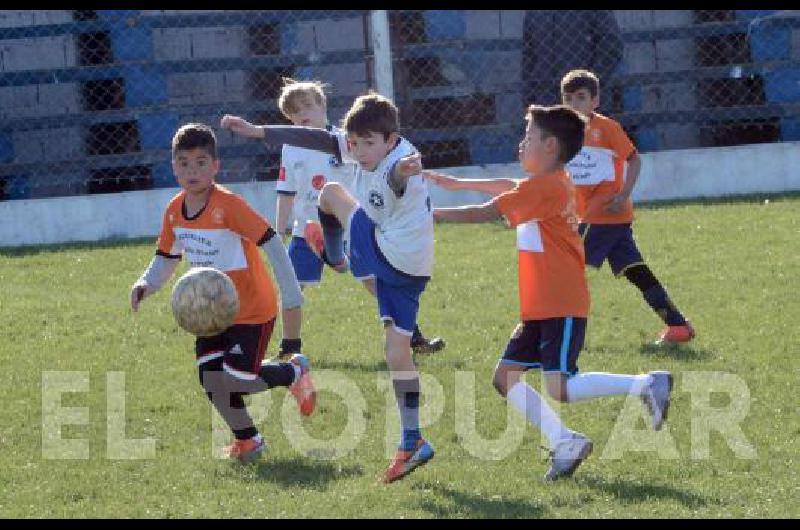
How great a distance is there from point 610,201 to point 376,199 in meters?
2.87

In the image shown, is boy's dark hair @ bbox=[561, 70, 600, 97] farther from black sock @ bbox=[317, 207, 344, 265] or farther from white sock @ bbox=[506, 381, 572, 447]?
white sock @ bbox=[506, 381, 572, 447]

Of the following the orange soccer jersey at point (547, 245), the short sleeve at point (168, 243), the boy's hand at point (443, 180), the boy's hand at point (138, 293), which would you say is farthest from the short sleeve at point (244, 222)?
the orange soccer jersey at point (547, 245)

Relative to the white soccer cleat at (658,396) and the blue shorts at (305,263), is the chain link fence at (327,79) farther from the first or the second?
the white soccer cleat at (658,396)

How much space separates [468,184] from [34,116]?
880cm

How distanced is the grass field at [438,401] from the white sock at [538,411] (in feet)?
0.58

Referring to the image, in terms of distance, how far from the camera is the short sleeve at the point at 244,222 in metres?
6.55

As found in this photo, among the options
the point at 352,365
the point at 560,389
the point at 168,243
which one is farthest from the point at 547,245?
the point at 352,365

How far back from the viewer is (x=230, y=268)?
6652 millimetres

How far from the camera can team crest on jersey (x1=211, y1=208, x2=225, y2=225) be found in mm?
6602

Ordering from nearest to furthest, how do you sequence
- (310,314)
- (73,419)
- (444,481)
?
1. (444,481)
2. (73,419)
3. (310,314)

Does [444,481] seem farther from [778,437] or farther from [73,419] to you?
[73,419]

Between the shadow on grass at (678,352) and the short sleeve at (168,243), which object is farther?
the shadow on grass at (678,352)

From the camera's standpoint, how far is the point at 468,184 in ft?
20.6
